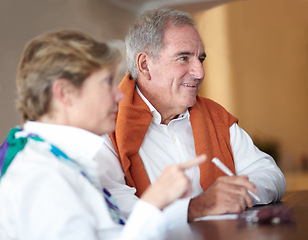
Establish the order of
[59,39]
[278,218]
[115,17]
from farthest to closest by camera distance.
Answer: [115,17] < [278,218] < [59,39]

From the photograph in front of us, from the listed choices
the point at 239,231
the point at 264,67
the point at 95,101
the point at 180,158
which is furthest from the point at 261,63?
the point at 95,101

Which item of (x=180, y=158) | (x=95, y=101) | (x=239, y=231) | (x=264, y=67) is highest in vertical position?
(x=95, y=101)

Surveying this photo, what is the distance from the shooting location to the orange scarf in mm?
1898

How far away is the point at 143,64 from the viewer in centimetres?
219

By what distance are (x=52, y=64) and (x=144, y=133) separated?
930 millimetres

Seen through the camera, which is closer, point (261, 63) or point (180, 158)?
point (180, 158)

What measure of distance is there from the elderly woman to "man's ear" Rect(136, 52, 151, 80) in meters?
0.96

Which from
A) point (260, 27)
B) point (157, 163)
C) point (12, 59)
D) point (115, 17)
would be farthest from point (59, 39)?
point (260, 27)

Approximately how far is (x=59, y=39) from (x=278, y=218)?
0.76 m

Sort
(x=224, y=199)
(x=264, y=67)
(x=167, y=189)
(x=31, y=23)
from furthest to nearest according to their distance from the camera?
(x=264, y=67) → (x=31, y=23) → (x=224, y=199) → (x=167, y=189)

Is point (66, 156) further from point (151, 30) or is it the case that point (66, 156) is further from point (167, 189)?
point (151, 30)

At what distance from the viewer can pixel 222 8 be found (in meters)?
5.06

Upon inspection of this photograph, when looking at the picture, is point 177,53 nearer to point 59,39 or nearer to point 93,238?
point 59,39

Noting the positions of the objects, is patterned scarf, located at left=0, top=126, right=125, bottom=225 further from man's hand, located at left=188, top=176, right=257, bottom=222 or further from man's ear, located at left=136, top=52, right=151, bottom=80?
man's ear, located at left=136, top=52, right=151, bottom=80
